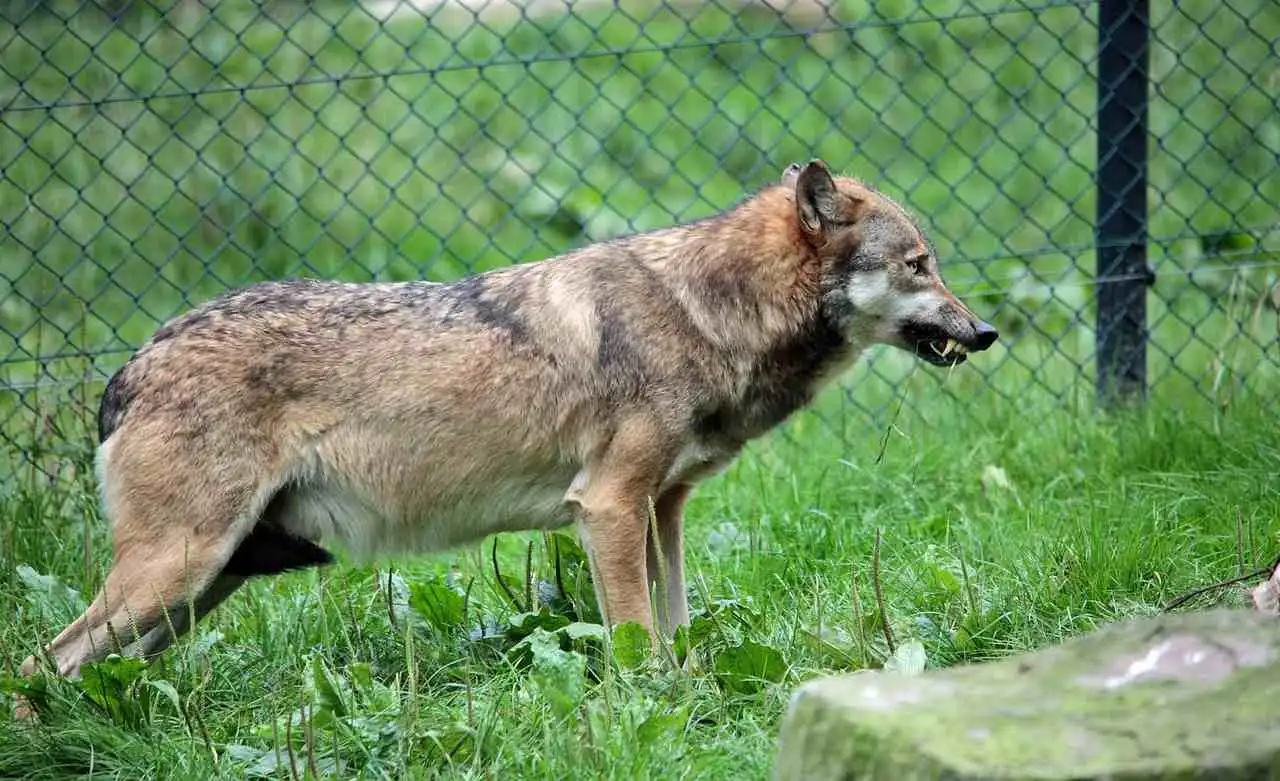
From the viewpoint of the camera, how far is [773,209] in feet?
15.6

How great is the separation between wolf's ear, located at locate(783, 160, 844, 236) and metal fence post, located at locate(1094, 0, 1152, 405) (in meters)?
2.24

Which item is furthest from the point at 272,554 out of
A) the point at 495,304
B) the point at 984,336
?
the point at 984,336

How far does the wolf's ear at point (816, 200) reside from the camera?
451cm

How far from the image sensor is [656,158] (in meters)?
10.1

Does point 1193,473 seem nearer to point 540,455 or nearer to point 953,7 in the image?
point 540,455

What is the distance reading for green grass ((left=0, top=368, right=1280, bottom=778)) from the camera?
3.56 meters

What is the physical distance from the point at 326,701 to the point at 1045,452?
330cm

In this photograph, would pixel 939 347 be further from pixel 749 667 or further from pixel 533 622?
pixel 533 622

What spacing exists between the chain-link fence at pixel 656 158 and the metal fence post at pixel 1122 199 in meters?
0.01

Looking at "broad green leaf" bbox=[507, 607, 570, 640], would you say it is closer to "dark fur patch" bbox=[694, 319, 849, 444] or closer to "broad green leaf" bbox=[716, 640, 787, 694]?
"broad green leaf" bbox=[716, 640, 787, 694]

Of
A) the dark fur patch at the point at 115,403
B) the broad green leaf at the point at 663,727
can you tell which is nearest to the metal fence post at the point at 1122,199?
the broad green leaf at the point at 663,727

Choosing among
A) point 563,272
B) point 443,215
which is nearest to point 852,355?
point 563,272

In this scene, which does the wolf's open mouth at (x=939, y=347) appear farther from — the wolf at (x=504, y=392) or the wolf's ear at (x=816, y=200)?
the wolf's ear at (x=816, y=200)

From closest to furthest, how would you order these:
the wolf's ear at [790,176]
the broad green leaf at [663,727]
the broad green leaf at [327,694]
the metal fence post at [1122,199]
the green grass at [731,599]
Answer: the broad green leaf at [663,727] → the green grass at [731,599] → the broad green leaf at [327,694] → the wolf's ear at [790,176] → the metal fence post at [1122,199]
